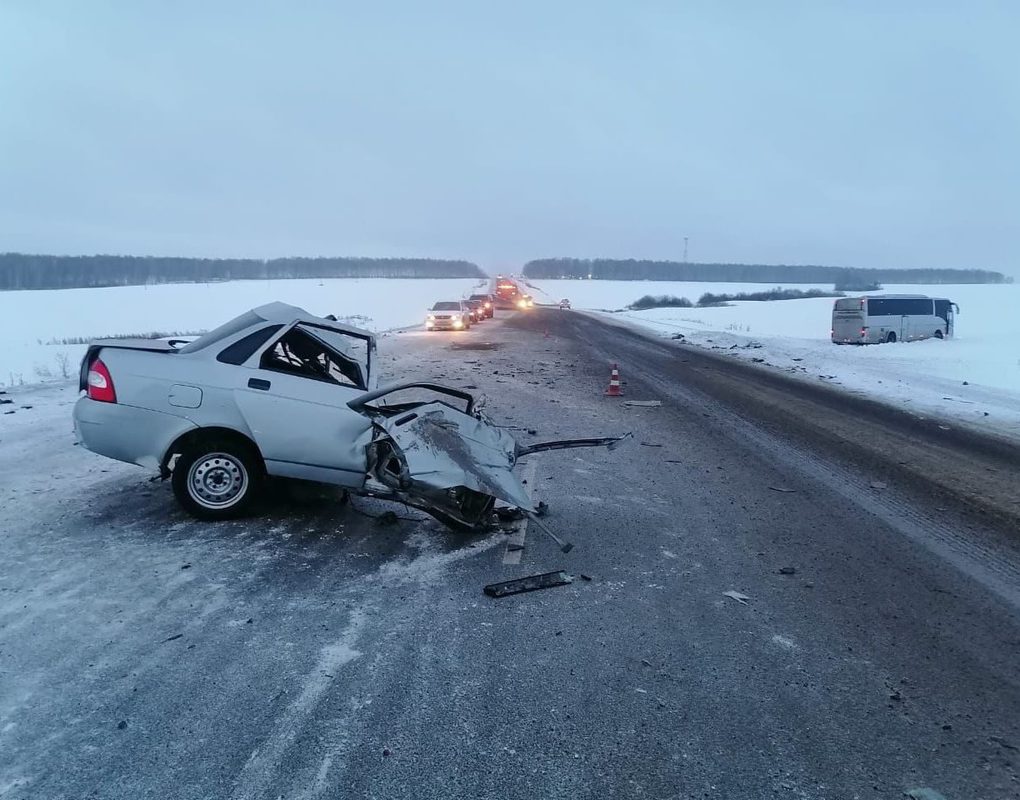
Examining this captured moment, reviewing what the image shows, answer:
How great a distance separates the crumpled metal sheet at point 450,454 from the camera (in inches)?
217

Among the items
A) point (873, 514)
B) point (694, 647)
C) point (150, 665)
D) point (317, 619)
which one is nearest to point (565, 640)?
point (694, 647)

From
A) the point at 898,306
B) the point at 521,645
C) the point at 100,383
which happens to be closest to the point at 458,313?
the point at 898,306

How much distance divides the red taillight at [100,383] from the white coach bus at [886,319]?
91.6ft

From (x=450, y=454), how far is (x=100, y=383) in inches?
117

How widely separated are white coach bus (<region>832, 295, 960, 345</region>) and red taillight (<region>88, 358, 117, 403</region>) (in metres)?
27.9

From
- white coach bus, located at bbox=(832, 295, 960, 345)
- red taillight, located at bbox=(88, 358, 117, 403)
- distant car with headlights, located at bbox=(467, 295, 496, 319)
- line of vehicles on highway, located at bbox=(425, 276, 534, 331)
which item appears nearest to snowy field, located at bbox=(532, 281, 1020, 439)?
white coach bus, located at bbox=(832, 295, 960, 345)

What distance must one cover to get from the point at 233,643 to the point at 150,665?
0.44 meters

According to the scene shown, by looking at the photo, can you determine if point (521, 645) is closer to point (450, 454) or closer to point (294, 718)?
point (294, 718)

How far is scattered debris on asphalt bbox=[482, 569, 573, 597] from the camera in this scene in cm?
488

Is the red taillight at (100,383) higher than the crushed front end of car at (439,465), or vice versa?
the red taillight at (100,383)

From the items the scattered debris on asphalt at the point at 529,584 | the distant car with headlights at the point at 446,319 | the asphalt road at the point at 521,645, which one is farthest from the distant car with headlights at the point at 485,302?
the scattered debris on asphalt at the point at 529,584

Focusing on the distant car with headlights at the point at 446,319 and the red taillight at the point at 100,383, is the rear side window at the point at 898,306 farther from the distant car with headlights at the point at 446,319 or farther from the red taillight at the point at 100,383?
the red taillight at the point at 100,383

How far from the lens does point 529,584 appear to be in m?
5.02

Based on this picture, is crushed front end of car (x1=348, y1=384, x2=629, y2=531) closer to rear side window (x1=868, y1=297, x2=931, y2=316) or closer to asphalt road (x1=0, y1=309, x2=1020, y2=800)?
asphalt road (x1=0, y1=309, x2=1020, y2=800)
